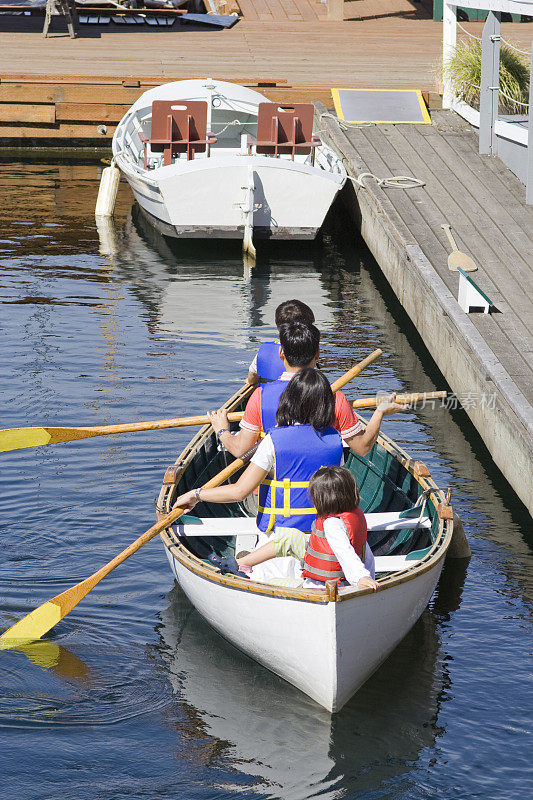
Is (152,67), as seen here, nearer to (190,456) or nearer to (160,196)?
(160,196)

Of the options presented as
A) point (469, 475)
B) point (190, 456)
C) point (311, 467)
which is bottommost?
point (469, 475)

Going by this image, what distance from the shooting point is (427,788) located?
5305mm

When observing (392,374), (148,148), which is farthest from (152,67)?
(392,374)

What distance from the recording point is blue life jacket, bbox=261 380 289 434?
616 cm

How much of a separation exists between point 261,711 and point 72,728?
99cm

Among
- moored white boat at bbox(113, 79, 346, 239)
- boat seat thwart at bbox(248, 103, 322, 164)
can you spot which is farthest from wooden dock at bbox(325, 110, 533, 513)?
moored white boat at bbox(113, 79, 346, 239)

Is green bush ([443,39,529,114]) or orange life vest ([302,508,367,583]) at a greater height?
green bush ([443,39,529,114])

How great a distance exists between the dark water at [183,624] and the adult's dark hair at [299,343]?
5.76 ft

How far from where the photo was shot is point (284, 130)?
50.8 ft

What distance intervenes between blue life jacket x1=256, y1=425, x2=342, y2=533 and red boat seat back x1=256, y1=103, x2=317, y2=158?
10057 mm

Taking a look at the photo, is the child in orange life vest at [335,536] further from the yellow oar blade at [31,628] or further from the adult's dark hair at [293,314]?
the yellow oar blade at [31,628]

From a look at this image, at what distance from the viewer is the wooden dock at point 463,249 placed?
27.4ft

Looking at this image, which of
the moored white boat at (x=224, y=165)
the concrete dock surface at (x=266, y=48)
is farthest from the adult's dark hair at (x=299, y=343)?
the concrete dock surface at (x=266, y=48)

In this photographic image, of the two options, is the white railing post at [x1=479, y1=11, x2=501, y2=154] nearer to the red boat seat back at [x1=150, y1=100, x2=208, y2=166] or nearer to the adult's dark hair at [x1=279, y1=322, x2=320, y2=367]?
the red boat seat back at [x1=150, y1=100, x2=208, y2=166]
